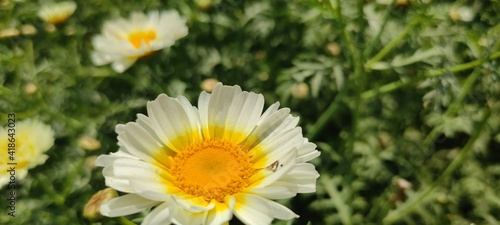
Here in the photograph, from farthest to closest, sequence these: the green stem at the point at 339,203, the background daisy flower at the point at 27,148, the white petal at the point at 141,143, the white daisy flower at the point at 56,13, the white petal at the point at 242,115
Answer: the white daisy flower at the point at 56,13 < the green stem at the point at 339,203 < the background daisy flower at the point at 27,148 < the white petal at the point at 242,115 < the white petal at the point at 141,143

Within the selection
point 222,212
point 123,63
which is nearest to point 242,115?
point 222,212

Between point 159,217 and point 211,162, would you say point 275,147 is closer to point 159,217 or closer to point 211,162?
point 211,162

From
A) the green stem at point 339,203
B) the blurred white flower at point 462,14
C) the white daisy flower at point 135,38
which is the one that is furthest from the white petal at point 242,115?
the blurred white flower at point 462,14

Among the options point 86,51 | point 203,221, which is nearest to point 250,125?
point 203,221

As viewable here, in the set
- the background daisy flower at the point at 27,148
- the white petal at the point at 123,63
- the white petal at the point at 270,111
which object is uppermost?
the white petal at the point at 123,63

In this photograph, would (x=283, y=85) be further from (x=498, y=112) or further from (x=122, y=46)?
(x=498, y=112)

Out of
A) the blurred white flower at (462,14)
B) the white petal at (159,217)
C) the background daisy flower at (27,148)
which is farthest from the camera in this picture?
the blurred white flower at (462,14)

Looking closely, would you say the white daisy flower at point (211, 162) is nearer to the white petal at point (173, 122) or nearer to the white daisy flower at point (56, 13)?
the white petal at point (173, 122)
